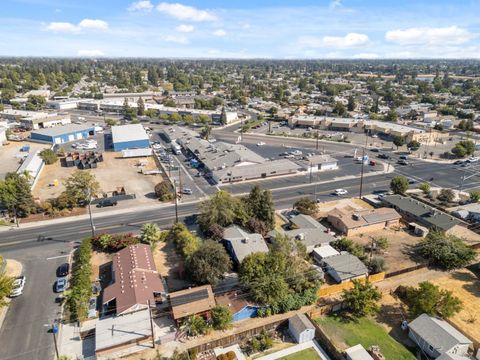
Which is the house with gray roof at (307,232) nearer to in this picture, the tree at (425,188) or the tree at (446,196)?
the tree at (446,196)

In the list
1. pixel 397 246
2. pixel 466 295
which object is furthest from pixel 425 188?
pixel 466 295

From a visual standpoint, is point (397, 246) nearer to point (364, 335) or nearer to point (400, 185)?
point (400, 185)

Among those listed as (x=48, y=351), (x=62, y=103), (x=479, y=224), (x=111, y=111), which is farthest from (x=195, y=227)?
(x=62, y=103)

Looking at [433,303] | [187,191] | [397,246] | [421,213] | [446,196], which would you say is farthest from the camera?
[187,191]

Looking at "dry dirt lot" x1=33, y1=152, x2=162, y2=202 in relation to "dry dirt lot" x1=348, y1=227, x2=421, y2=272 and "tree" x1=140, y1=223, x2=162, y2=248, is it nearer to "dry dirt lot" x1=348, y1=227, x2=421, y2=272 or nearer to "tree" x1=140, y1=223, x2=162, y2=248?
"tree" x1=140, y1=223, x2=162, y2=248

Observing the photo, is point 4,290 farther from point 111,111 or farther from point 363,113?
point 363,113

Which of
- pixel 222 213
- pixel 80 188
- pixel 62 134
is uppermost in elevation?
pixel 62 134
